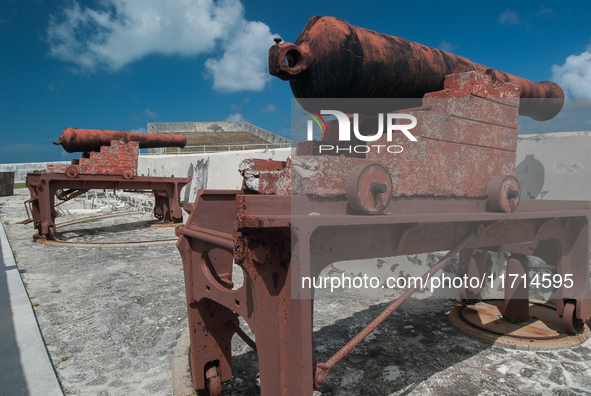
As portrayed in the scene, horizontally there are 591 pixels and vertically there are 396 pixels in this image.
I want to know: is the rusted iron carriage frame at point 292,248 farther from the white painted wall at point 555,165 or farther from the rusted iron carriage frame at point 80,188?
the rusted iron carriage frame at point 80,188

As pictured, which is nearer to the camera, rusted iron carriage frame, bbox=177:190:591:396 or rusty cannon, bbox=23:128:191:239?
rusted iron carriage frame, bbox=177:190:591:396

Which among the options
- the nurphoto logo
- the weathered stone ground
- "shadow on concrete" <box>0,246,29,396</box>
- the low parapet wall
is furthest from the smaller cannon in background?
the low parapet wall

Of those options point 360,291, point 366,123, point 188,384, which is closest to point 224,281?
point 188,384

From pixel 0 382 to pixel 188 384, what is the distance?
115cm

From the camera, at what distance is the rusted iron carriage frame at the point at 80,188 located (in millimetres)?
7457

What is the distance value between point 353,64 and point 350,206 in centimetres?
71

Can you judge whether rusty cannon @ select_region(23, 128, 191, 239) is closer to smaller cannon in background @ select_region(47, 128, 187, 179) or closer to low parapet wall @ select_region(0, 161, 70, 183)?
smaller cannon in background @ select_region(47, 128, 187, 179)

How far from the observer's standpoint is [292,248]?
4.58 ft

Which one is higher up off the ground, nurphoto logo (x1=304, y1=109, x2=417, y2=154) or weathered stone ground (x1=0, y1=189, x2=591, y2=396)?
nurphoto logo (x1=304, y1=109, x2=417, y2=154)

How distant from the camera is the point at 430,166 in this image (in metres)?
2.09

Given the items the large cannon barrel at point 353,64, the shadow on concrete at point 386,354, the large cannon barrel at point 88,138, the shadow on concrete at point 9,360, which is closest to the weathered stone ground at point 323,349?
the shadow on concrete at point 386,354

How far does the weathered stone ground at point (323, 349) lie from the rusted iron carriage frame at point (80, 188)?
292cm

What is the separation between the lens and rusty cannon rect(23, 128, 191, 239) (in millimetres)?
7547

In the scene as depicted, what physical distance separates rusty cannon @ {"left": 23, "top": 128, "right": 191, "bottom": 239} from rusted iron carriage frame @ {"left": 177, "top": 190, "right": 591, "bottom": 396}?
6623 millimetres
